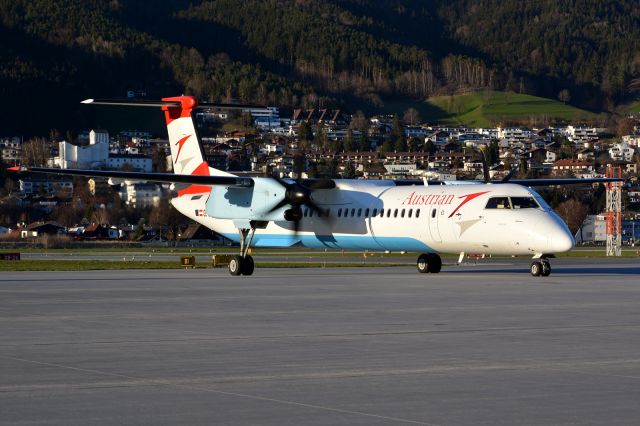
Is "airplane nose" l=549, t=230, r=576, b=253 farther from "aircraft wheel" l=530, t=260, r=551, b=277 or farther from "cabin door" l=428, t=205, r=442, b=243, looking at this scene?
"cabin door" l=428, t=205, r=442, b=243

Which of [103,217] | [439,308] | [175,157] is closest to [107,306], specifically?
[439,308]

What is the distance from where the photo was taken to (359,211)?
37.7 meters

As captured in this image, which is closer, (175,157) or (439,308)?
(439,308)

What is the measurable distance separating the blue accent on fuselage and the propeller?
55 cm

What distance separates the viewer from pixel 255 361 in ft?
47.7

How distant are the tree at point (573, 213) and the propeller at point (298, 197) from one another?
96243 mm

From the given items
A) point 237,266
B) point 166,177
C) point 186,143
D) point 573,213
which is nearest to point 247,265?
point 237,266

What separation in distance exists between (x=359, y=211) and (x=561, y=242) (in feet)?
27.4

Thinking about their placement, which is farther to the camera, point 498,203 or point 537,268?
point 537,268

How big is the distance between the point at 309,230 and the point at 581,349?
23.3 metres

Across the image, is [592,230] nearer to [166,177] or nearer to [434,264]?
[434,264]

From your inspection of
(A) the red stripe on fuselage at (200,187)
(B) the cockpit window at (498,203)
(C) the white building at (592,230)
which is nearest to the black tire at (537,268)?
(B) the cockpit window at (498,203)

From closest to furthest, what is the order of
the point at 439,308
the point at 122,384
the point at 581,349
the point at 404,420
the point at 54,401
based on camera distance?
the point at 404,420, the point at 54,401, the point at 122,384, the point at 581,349, the point at 439,308

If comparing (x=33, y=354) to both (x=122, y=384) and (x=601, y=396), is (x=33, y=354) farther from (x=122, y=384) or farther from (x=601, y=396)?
(x=601, y=396)
